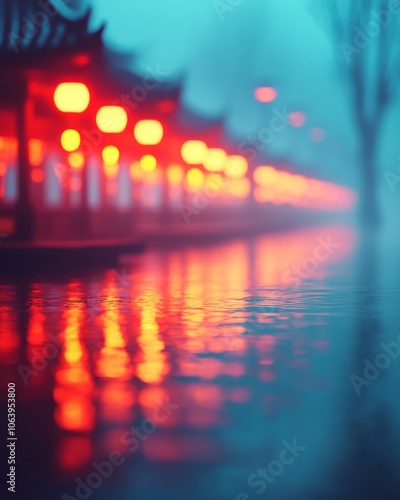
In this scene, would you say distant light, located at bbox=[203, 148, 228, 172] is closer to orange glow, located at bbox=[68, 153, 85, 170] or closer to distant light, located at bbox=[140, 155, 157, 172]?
distant light, located at bbox=[140, 155, 157, 172]

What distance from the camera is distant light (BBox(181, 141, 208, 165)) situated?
112ft

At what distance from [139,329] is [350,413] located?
166 inches

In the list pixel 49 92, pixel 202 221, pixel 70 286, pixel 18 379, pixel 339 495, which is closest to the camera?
pixel 339 495

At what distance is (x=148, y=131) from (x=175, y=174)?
20.0 metres

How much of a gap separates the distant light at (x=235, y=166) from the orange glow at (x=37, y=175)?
15639 millimetres

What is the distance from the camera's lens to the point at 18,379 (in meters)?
6.80

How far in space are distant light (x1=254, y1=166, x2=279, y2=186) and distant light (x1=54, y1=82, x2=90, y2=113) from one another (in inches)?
1290

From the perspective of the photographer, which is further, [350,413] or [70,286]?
[70,286]

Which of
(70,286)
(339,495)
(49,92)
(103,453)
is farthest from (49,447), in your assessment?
(49,92)

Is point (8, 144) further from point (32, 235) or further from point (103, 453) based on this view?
point (103, 453)

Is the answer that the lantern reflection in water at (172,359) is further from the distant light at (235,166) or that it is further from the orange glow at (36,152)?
the distant light at (235,166)

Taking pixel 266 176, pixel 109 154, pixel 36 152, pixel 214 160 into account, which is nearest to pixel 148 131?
pixel 109 154

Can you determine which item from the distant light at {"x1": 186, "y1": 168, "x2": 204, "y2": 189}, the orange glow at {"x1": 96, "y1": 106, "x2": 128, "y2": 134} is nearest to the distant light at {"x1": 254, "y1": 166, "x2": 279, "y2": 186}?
the distant light at {"x1": 186, "y1": 168, "x2": 204, "y2": 189}

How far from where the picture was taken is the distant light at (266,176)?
5279 centimetres
